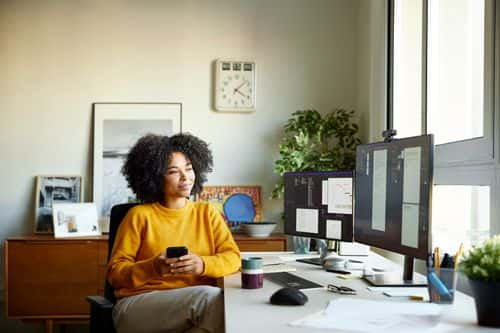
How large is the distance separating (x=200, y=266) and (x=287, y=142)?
6.07ft

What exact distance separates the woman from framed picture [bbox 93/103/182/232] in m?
1.48

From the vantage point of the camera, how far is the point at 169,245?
2273 mm

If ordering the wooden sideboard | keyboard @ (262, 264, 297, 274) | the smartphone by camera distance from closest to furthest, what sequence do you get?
the smartphone
keyboard @ (262, 264, 297, 274)
the wooden sideboard

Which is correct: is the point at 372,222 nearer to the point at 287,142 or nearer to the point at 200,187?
the point at 200,187

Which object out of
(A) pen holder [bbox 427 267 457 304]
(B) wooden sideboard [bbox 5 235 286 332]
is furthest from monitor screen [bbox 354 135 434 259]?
(B) wooden sideboard [bbox 5 235 286 332]

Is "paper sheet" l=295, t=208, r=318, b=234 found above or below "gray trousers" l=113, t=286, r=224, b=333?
above

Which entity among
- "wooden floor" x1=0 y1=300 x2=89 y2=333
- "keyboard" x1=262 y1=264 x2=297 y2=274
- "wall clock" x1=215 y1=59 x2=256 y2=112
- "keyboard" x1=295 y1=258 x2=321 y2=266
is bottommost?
"wooden floor" x1=0 y1=300 x2=89 y2=333

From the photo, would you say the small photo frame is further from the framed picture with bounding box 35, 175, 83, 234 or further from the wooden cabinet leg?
the wooden cabinet leg

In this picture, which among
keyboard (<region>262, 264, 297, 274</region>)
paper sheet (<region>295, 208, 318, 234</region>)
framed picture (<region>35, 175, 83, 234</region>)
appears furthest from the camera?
framed picture (<region>35, 175, 83, 234</region>)

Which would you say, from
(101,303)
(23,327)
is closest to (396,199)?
(101,303)

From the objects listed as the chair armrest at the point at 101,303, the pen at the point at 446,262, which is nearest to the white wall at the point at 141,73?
the chair armrest at the point at 101,303

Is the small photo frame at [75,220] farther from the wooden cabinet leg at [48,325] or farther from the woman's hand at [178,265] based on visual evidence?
the woman's hand at [178,265]

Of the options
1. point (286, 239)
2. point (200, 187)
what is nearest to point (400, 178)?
point (200, 187)

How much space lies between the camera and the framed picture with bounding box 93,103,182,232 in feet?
13.0
